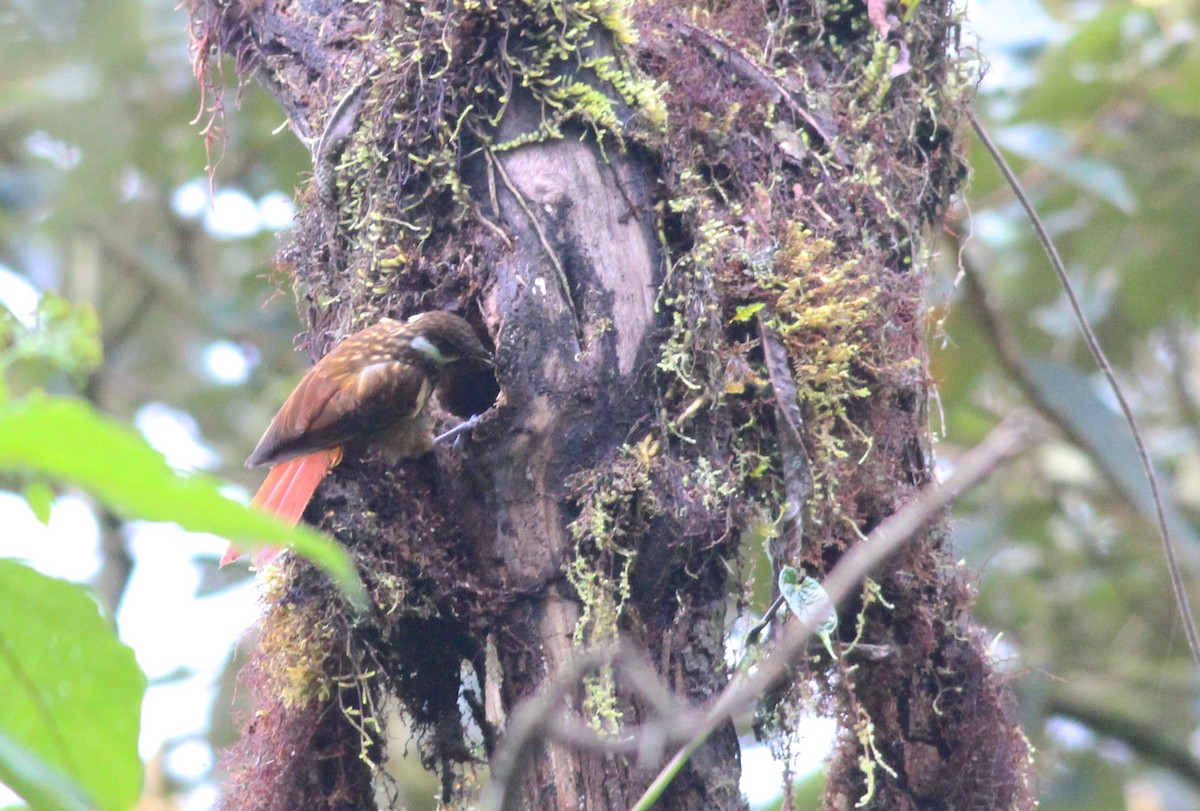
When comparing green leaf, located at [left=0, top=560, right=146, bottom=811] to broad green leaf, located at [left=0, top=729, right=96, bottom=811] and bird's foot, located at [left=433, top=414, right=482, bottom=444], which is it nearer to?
broad green leaf, located at [left=0, top=729, right=96, bottom=811]

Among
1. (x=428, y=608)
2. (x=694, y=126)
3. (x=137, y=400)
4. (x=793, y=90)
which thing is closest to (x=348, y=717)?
(x=428, y=608)

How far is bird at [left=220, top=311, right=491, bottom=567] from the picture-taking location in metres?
2.87

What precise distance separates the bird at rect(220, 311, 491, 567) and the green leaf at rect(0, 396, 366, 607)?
86.3 inches

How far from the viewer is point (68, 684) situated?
0.86 metres

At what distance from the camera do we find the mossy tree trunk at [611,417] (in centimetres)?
251

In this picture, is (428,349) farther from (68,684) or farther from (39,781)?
(39,781)

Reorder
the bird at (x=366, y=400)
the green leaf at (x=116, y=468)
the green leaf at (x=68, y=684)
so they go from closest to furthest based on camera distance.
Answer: the green leaf at (x=116, y=468)
the green leaf at (x=68, y=684)
the bird at (x=366, y=400)

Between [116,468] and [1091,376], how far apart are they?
21.6 ft

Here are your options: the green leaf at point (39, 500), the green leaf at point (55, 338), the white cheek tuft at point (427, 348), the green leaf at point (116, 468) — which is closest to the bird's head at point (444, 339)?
the white cheek tuft at point (427, 348)

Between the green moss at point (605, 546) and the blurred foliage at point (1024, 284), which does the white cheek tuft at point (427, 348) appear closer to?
the green moss at point (605, 546)

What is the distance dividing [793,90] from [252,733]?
2028 millimetres

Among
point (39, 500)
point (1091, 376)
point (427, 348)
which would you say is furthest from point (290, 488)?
point (1091, 376)

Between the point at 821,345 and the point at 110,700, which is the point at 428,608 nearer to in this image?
the point at 821,345

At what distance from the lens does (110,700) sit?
831 mm
